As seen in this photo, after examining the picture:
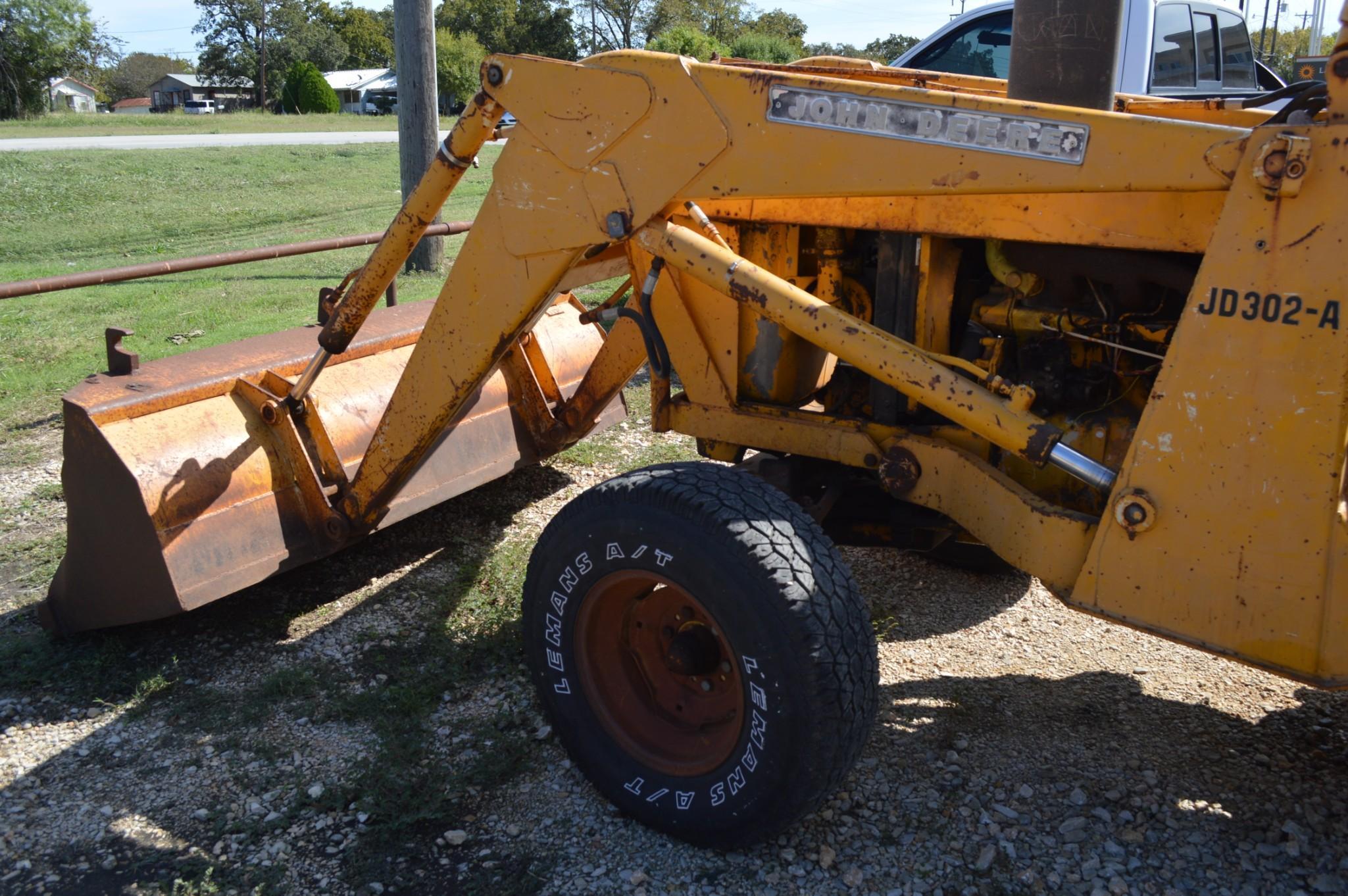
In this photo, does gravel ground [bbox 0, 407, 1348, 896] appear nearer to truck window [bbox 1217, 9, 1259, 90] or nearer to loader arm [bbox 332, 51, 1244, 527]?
loader arm [bbox 332, 51, 1244, 527]

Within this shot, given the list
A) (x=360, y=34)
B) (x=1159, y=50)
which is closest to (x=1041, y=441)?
(x=1159, y=50)

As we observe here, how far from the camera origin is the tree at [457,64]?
48.1 meters

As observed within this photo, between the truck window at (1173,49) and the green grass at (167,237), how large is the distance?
5.52 metres

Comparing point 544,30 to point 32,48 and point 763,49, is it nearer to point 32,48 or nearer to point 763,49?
point 763,49

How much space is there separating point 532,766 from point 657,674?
19.8 inches

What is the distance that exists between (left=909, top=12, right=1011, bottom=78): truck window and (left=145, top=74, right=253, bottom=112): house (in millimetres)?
65271

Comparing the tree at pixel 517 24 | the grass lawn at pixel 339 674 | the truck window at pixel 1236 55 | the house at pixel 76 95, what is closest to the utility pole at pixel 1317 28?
the truck window at pixel 1236 55

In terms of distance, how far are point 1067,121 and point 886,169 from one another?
446 millimetres

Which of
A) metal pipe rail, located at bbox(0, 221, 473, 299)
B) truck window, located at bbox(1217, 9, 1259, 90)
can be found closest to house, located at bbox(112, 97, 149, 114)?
metal pipe rail, located at bbox(0, 221, 473, 299)

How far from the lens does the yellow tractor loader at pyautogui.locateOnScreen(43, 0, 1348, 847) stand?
2395mm

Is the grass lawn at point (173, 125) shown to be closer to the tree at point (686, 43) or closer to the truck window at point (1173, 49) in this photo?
the tree at point (686, 43)

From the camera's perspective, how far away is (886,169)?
2826 mm

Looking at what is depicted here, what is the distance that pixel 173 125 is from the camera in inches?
1174

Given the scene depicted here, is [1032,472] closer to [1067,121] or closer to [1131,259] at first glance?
[1131,259]
